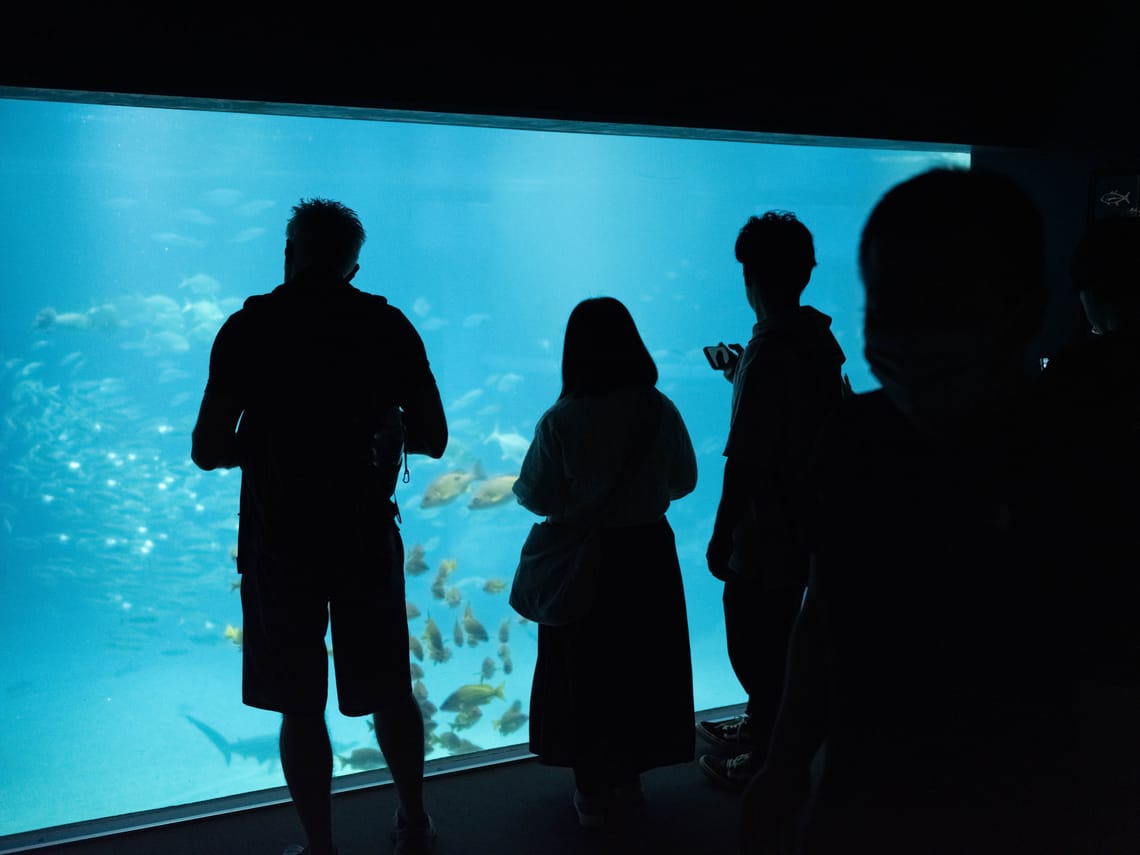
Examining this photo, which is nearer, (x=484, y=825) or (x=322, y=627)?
(x=322, y=627)

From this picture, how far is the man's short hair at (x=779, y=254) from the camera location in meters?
2.79

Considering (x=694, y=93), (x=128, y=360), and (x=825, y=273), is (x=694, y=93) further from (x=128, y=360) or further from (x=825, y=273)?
(x=825, y=273)

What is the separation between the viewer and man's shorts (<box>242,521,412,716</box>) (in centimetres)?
246

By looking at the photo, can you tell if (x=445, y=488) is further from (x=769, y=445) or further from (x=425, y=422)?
(x=769, y=445)

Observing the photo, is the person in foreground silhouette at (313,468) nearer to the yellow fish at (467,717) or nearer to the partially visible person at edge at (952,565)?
the partially visible person at edge at (952,565)

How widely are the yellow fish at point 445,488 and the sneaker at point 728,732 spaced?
8.52ft

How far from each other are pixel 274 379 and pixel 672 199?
1265 cm

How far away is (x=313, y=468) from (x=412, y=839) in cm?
133

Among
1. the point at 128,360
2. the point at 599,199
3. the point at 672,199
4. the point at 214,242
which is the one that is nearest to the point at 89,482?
the point at 128,360

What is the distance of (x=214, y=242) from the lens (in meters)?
13.0

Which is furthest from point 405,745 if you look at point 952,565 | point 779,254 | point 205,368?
point 205,368

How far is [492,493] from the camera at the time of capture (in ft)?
19.1

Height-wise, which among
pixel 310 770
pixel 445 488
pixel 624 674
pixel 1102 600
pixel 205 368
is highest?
pixel 205 368

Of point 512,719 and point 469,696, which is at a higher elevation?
point 469,696
